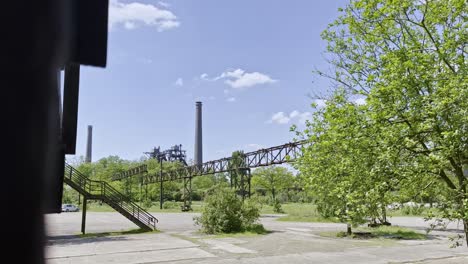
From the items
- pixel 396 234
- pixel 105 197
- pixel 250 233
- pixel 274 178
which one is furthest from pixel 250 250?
pixel 274 178

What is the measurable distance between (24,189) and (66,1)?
78 cm

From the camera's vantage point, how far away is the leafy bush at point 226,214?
22125 millimetres

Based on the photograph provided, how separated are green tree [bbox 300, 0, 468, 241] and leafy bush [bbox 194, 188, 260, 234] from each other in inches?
574

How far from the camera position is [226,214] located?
2242 centimetres

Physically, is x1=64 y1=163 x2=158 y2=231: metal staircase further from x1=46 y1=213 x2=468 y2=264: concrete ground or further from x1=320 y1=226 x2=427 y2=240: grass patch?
x1=320 y1=226 x2=427 y2=240: grass patch

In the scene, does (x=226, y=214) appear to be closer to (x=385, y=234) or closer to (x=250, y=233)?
(x=250, y=233)

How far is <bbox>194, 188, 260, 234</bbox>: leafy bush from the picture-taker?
22125mm

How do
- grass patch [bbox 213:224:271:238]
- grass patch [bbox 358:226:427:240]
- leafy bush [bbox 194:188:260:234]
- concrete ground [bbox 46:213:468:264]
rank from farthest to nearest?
1. leafy bush [bbox 194:188:260:234]
2. grass patch [bbox 213:224:271:238]
3. grass patch [bbox 358:226:427:240]
4. concrete ground [bbox 46:213:468:264]

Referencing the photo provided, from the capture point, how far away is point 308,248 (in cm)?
1612

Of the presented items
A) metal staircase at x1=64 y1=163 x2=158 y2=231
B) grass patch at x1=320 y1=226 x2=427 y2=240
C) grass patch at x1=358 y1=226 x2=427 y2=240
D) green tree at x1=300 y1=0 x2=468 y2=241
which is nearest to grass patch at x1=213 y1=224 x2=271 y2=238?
grass patch at x1=320 y1=226 x2=427 y2=240

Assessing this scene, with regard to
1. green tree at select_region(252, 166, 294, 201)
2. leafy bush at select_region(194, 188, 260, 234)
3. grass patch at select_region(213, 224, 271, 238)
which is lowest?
grass patch at select_region(213, 224, 271, 238)

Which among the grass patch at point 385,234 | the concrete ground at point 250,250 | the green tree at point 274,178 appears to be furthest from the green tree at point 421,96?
the green tree at point 274,178

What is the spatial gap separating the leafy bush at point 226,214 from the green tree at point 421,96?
1458cm

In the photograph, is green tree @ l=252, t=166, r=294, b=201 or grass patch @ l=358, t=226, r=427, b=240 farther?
green tree @ l=252, t=166, r=294, b=201
